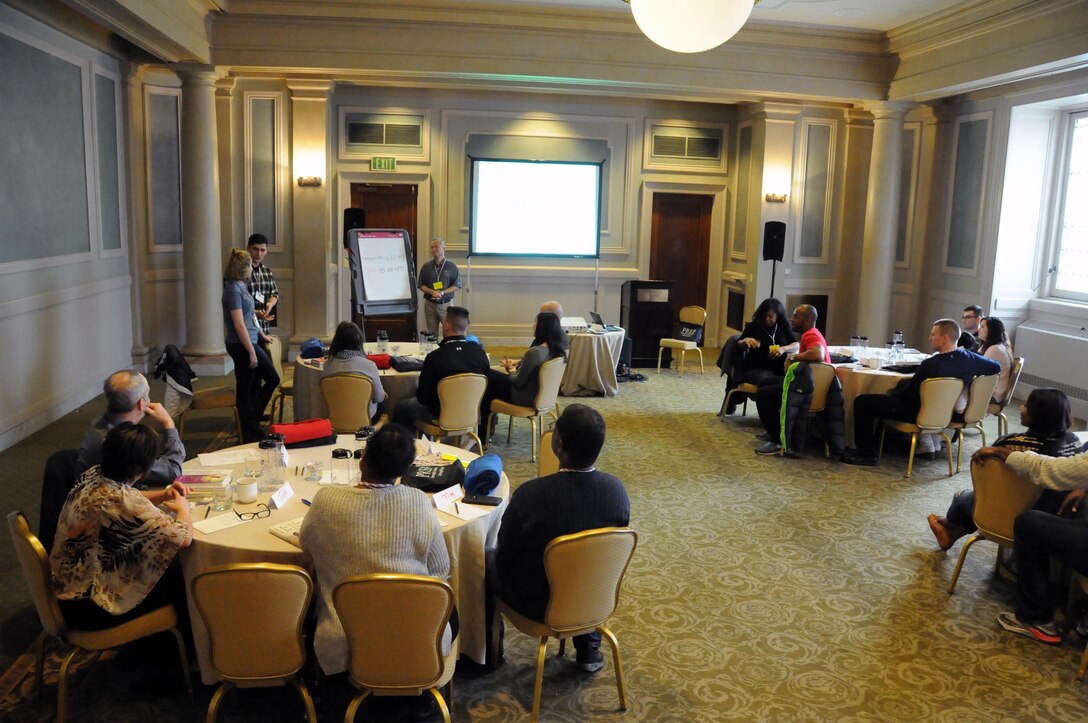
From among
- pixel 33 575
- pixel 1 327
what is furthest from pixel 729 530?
pixel 1 327

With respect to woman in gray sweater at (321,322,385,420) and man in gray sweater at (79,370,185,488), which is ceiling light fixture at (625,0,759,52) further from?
woman in gray sweater at (321,322,385,420)

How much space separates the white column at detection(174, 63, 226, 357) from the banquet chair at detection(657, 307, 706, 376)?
4922 mm

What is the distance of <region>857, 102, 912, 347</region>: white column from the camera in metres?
10.1

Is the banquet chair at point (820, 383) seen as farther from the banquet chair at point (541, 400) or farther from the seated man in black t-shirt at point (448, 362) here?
the seated man in black t-shirt at point (448, 362)

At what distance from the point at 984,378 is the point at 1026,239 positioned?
3777 millimetres

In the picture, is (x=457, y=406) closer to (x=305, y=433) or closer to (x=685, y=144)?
(x=305, y=433)

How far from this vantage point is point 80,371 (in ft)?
25.4

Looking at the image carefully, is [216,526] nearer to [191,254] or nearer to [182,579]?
[182,579]

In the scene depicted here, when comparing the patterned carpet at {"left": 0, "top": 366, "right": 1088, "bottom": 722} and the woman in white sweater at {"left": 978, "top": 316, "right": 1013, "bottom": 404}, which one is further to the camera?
the woman in white sweater at {"left": 978, "top": 316, "right": 1013, "bottom": 404}

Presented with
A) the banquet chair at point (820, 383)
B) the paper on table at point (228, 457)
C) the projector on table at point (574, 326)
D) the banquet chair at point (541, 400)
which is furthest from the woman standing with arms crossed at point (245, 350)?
the banquet chair at point (820, 383)

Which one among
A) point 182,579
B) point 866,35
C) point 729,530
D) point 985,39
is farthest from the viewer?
point 866,35

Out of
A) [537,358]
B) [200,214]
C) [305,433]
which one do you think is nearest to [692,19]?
[305,433]

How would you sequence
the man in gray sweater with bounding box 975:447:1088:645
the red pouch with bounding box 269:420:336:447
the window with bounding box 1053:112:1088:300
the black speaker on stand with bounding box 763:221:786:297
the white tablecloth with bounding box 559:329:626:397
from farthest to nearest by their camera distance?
the black speaker on stand with bounding box 763:221:786:297 < the window with bounding box 1053:112:1088:300 < the white tablecloth with bounding box 559:329:626:397 < the red pouch with bounding box 269:420:336:447 < the man in gray sweater with bounding box 975:447:1088:645

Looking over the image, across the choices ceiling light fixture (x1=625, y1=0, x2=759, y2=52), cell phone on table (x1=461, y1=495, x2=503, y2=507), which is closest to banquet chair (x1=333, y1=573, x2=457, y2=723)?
cell phone on table (x1=461, y1=495, x2=503, y2=507)
